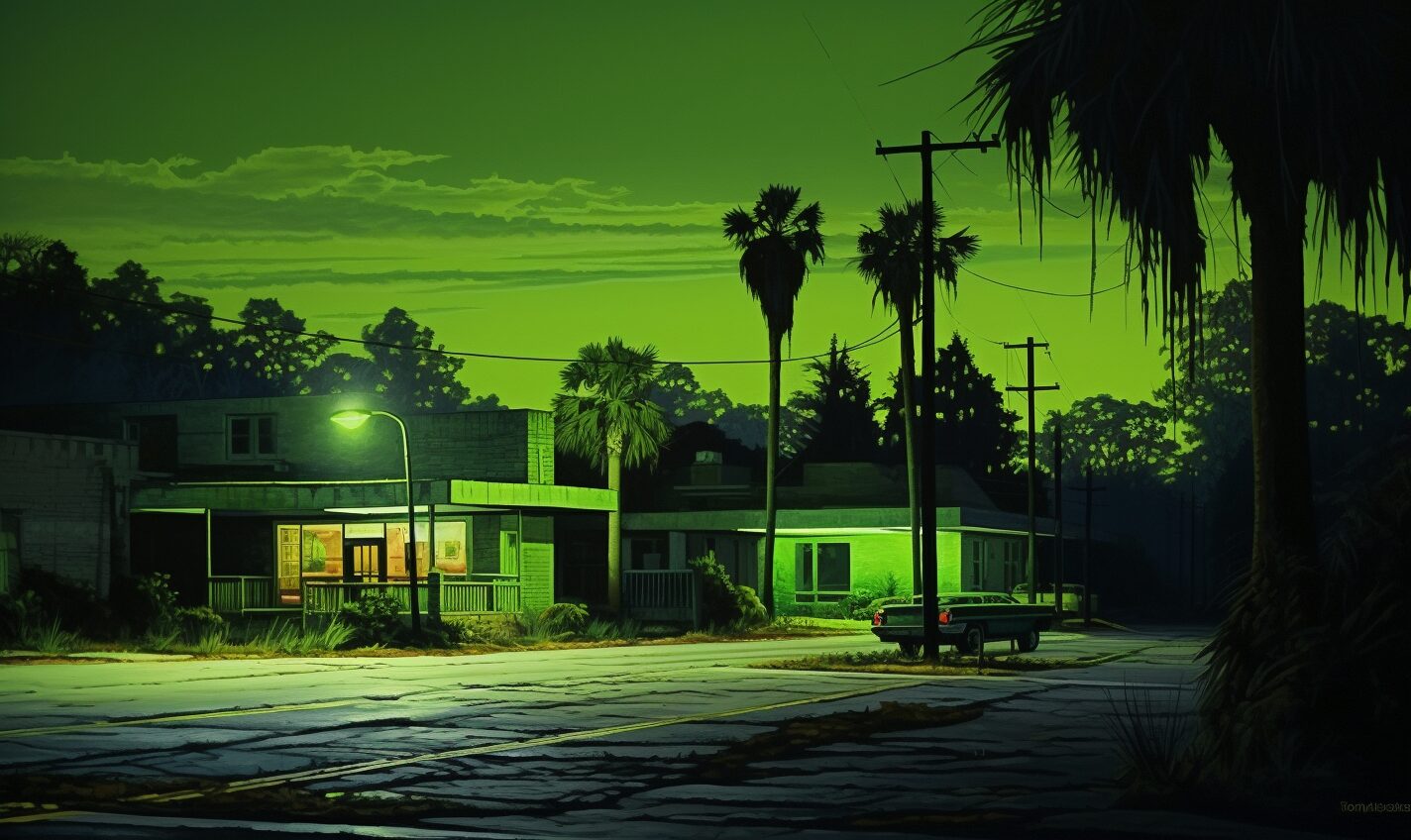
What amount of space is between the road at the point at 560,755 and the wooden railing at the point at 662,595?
2131 cm

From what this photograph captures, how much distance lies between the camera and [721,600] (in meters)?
50.2

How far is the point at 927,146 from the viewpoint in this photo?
34.7m

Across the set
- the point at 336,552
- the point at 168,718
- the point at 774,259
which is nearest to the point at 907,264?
the point at 774,259

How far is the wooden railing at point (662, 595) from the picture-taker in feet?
162

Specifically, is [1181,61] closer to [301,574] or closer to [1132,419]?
[301,574]

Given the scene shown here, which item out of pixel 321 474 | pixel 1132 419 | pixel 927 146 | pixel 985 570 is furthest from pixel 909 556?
pixel 1132 419

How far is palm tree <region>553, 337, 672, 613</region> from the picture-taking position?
165 ft

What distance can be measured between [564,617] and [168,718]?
2488 cm

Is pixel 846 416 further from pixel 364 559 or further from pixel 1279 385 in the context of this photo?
pixel 1279 385

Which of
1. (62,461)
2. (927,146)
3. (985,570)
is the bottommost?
(985,570)

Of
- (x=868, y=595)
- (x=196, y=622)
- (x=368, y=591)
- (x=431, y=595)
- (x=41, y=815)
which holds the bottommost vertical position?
(x=868, y=595)

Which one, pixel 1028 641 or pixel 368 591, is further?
pixel 368 591

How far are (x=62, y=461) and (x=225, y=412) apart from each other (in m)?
10.4

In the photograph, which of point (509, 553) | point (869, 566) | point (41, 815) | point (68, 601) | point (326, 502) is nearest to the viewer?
point (41, 815)
